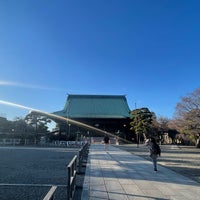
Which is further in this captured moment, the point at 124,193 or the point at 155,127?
the point at 155,127

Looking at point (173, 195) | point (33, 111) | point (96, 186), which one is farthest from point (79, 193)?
point (33, 111)

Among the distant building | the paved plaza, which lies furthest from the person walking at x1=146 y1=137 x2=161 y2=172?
the distant building

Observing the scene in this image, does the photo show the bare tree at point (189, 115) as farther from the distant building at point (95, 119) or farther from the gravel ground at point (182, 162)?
the distant building at point (95, 119)

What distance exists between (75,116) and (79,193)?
3840 centimetres

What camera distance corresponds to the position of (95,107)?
48.7 m

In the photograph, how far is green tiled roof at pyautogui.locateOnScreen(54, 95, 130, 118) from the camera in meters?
44.7

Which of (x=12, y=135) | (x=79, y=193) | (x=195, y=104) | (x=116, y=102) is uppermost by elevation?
(x=116, y=102)

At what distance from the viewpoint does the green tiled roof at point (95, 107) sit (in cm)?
4466

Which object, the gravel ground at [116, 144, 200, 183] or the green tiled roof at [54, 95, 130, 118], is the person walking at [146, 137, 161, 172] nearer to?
the gravel ground at [116, 144, 200, 183]

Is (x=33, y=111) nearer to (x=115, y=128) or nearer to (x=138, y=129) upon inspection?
(x=115, y=128)

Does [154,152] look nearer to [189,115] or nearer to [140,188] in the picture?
[140,188]

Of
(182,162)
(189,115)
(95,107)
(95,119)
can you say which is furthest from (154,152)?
(95,107)

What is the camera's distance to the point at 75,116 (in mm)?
43719

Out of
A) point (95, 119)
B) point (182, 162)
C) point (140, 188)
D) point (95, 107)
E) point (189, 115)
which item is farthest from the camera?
point (95, 107)
